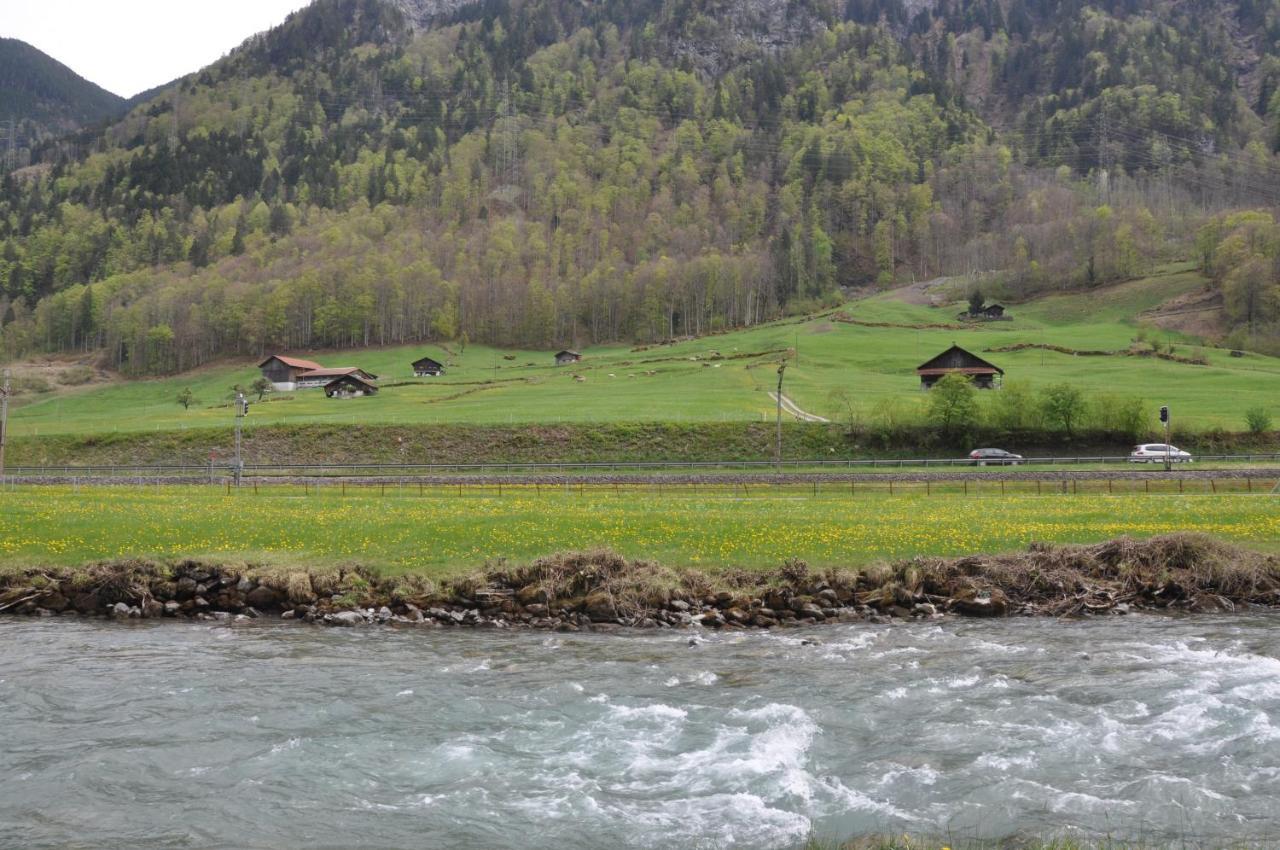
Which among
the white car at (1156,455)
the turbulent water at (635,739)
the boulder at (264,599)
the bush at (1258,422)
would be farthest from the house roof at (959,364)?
the boulder at (264,599)

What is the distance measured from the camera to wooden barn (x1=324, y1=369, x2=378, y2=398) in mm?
124688

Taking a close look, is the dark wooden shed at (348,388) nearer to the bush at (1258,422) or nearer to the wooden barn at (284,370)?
the wooden barn at (284,370)

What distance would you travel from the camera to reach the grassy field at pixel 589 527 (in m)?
→ 30.1

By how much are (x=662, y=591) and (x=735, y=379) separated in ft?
304

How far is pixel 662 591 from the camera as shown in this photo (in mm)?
26047

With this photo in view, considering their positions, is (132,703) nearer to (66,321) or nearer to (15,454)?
(15,454)

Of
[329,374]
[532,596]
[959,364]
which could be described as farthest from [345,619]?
[329,374]

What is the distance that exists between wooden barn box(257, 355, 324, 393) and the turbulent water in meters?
126

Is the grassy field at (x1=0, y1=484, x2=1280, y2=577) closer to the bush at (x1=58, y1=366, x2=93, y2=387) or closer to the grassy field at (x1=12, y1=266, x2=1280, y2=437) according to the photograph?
the grassy field at (x1=12, y1=266, x2=1280, y2=437)

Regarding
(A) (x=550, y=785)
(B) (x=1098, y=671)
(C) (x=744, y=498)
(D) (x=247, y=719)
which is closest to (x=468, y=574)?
(D) (x=247, y=719)

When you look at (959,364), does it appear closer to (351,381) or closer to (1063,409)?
(1063,409)

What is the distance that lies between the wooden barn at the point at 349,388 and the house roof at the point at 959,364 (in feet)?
247

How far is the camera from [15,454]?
8925 cm

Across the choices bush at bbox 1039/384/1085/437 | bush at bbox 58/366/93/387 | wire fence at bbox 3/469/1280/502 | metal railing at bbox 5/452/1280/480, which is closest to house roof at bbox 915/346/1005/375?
bush at bbox 1039/384/1085/437
